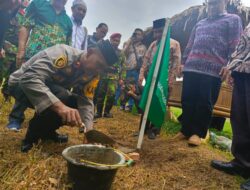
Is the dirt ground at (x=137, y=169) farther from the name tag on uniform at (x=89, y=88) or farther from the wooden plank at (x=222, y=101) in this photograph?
the wooden plank at (x=222, y=101)

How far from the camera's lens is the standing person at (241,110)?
102 inches

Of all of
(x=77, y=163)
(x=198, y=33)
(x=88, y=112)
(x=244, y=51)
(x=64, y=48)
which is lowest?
(x=77, y=163)

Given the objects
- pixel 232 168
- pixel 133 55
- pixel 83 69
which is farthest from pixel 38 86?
pixel 133 55

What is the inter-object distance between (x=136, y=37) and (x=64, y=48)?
5.19 m

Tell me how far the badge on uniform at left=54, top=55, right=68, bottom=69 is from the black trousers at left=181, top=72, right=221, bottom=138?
180 cm

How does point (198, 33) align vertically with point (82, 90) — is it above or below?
above

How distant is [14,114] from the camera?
3.41 meters

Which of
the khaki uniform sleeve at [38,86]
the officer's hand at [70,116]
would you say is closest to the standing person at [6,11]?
the khaki uniform sleeve at [38,86]

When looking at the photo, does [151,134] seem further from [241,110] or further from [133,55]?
[133,55]

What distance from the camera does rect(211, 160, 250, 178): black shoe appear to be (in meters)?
2.73

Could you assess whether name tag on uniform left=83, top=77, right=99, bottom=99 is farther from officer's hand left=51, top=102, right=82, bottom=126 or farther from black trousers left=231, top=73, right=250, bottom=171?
black trousers left=231, top=73, right=250, bottom=171

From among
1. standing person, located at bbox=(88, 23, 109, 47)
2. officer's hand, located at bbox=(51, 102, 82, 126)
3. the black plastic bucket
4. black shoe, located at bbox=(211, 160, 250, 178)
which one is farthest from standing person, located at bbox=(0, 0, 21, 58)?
standing person, located at bbox=(88, 23, 109, 47)

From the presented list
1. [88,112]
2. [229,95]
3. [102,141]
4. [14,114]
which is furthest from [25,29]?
[229,95]

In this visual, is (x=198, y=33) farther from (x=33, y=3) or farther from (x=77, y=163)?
(x=77, y=163)
